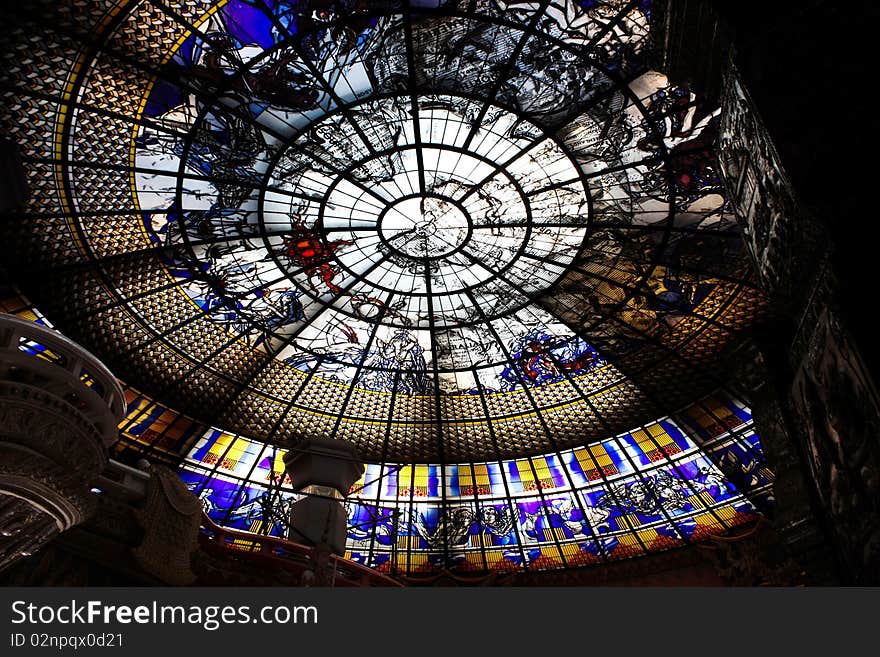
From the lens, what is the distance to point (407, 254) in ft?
47.8

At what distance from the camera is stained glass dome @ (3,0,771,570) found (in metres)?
10.6

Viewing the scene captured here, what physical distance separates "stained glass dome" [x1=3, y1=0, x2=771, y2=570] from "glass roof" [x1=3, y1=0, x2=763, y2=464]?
0.18 ft

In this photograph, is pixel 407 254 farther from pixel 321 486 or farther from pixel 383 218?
pixel 321 486

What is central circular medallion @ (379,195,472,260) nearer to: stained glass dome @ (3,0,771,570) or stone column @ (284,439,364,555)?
stained glass dome @ (3,0,771,570)

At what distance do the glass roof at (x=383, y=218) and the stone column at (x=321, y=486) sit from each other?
4.62ft

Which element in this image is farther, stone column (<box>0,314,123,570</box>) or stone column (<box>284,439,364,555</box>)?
stone column (<box>284,439,364,555</box>)

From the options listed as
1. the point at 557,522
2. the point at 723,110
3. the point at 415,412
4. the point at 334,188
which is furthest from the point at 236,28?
the point at 557,522

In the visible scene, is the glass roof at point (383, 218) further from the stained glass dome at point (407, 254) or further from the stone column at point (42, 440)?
the stone column at point (42, 440)

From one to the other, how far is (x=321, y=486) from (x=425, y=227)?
22.8 ft

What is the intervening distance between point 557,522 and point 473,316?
6431mm

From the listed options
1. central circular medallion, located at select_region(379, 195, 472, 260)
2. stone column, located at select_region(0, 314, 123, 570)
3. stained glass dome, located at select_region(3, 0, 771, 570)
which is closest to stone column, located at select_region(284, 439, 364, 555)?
stained glass dome, located at select_region(3, 0, 771, 570)

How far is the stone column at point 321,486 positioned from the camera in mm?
14617

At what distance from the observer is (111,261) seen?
13312 millimetres

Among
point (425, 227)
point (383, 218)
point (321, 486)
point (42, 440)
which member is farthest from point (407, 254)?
point (42, 440)
